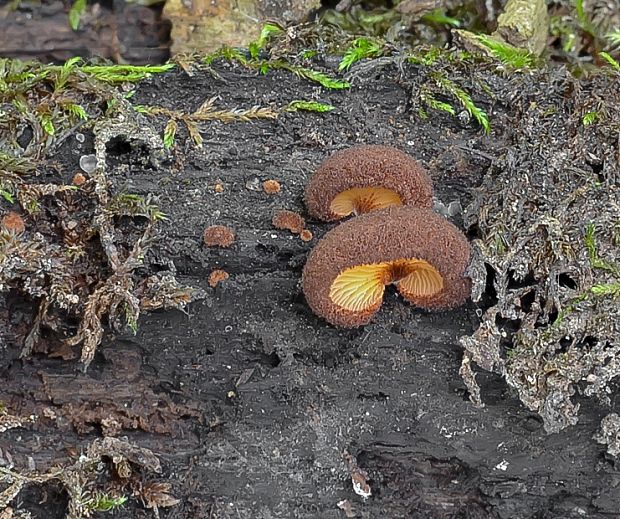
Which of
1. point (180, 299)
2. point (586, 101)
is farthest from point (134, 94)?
point (586, 101)

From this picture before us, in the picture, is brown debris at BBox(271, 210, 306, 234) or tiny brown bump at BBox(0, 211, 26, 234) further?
brown debris at BBox(271, 210, 306, 234)

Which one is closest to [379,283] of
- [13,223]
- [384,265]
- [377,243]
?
[384,265]

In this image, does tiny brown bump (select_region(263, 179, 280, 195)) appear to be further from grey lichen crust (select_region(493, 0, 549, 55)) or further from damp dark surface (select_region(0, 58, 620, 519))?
grey lichen crust (select_region(493, 0, 549, 55))

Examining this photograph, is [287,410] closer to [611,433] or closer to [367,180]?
[367,180]

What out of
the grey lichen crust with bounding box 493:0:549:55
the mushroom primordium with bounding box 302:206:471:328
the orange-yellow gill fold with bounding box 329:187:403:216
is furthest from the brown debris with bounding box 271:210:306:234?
the grey lichen crust with bounding box 493:0:549:55


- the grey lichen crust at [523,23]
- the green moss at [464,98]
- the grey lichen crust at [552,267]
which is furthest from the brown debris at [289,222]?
the grey lichen crust at [523,23]
